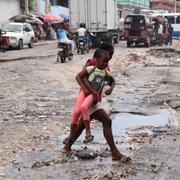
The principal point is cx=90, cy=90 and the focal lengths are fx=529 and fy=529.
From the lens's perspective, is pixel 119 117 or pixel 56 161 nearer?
pixel 56 161

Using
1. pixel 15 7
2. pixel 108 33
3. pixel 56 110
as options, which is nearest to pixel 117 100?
pixel 56 110

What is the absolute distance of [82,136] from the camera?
840 centimetres

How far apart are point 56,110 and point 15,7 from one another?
4031 centimetres

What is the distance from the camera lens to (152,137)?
8.33 metres

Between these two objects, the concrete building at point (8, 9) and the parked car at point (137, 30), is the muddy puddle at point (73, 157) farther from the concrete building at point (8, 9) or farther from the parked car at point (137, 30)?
the concrete building at point (8, 9)

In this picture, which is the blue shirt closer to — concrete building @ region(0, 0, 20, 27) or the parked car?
the parked car

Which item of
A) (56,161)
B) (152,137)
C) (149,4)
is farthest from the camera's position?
(149,4)

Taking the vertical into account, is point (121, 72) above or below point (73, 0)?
below

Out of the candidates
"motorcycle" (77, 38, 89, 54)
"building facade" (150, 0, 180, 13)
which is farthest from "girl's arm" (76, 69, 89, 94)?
"building facade" (150, 0, 180, 13)

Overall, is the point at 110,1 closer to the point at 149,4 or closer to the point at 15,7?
the point at 15,7

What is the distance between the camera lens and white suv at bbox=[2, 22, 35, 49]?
3284 cm

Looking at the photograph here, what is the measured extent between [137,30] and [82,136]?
96.4 feet

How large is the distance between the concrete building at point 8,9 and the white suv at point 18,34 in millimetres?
11213

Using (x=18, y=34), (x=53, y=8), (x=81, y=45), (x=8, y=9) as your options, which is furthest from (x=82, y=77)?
(x=53, y=8)
